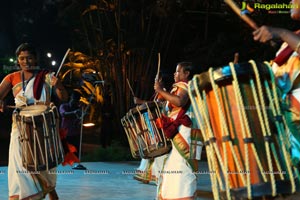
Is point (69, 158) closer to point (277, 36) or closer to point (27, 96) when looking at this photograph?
point (27, 96)

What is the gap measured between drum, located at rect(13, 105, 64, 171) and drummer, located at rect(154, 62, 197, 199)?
108 cm

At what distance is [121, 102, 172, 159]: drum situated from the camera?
596cm

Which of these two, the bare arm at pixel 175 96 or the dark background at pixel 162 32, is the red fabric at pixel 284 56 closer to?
the bare arm at pixel 175 96

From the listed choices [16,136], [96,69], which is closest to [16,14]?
[96,69]

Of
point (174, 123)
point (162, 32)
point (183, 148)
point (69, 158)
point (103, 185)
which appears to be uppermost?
point (162, 32)

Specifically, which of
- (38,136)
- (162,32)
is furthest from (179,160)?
(162,32)

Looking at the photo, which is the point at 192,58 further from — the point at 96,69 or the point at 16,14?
the point at 16,14

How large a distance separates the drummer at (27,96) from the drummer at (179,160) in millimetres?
1162

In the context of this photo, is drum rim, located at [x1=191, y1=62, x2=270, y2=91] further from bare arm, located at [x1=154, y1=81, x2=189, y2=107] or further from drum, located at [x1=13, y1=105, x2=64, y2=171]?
drum, located at [x1=13, y1=105, x2=64, y2=171]

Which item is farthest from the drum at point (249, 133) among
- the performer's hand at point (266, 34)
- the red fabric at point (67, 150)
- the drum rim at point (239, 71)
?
the red fabric at point (67, 150)

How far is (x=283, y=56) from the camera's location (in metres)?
3.02

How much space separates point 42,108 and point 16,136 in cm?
44

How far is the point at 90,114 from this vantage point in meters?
17.4

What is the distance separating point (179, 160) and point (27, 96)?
166 centimetres
